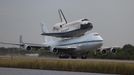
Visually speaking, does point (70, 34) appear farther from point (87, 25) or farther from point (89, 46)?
point (89, 46)

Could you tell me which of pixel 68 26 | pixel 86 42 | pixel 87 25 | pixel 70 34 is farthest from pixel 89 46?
pixel 68 26

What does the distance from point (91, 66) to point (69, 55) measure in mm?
51163

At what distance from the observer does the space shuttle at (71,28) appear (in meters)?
91.1

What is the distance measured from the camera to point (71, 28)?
3802 inches

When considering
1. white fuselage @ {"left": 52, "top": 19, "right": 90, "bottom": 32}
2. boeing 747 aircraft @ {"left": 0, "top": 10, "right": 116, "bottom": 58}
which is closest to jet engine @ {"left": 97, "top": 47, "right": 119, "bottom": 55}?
boeing 747 aircraft @ {"left": 0, "top": 10, "right": 116, "bottom": 58}

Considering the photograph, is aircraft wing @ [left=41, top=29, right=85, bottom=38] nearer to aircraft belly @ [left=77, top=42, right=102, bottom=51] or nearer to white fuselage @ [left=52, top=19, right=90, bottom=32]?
white fuselage @ [left=52, top=19, right=90, bottom=32]

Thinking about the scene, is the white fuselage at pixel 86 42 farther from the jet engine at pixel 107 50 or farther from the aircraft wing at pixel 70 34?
the aircraft wing at pixel 70 34

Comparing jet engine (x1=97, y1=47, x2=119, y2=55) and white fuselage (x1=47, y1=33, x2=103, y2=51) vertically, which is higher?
white fuselage (x1=47, y1=33, x2=103, y2=51)

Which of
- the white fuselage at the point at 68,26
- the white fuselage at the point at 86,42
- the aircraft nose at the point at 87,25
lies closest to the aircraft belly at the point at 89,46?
the white fuselage at the point at 86,42

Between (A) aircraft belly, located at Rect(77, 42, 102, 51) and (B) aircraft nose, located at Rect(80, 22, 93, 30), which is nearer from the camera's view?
(A) aircraft belly, located at Rect(77, 42, 102, 51)

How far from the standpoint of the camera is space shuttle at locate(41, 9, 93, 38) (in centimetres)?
9106

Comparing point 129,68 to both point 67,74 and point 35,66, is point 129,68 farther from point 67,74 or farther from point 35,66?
point 35,66

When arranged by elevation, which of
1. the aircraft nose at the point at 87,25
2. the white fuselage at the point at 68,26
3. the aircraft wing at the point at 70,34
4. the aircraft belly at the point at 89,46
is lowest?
the aircraft belly at the point at 89,46

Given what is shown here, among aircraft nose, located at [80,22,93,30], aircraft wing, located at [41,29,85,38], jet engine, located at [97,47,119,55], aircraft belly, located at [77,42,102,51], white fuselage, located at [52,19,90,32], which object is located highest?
white fuselage, located at [52,19,90,32]
